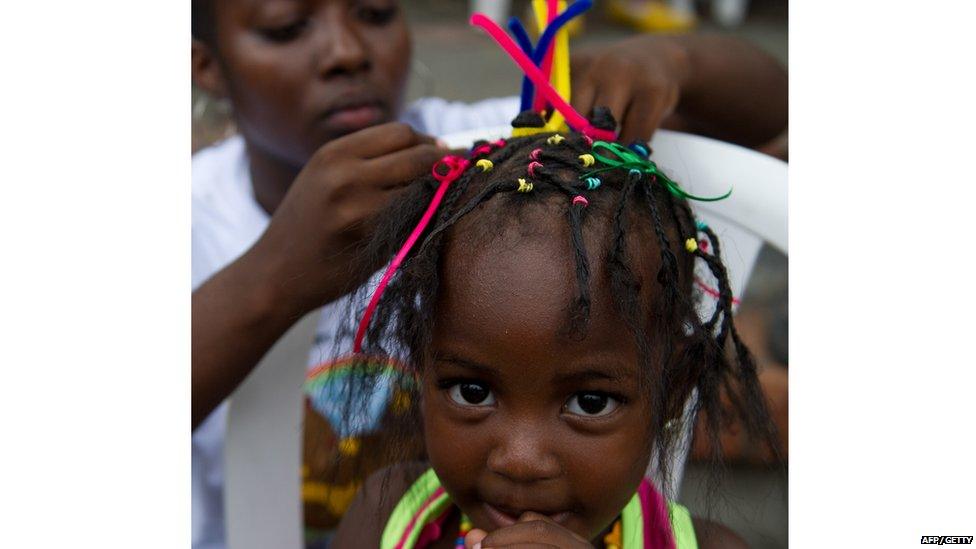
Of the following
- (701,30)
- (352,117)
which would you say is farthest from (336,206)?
(701,30)

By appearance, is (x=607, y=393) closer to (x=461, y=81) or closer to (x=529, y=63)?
(x=529, y=63)

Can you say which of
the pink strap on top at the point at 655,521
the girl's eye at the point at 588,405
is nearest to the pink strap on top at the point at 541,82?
the girl's eye at the point at 588,405

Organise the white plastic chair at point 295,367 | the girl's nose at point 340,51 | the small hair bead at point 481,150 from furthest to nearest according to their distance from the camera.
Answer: the girl's nose at point 340,51 → the white plastic chair at point 295,367 → the small hair bead at point 481,150

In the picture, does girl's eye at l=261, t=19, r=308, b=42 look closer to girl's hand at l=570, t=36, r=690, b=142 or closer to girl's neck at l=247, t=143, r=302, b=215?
girl's neck at l=247, t=143, r=302, b=215

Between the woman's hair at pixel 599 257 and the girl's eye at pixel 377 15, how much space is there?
54 cm

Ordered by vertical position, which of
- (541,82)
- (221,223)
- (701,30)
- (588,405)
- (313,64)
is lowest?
(588,405)

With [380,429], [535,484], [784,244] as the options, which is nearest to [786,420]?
[784,244]

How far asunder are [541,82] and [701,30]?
322 cm

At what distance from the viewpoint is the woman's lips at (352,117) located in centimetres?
148

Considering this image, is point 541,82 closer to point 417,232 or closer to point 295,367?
point 417,232

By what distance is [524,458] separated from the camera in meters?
0.90

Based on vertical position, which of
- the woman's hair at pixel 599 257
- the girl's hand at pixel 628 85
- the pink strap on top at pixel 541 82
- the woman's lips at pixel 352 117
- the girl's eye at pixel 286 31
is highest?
the girl's eye at pixel 286 31

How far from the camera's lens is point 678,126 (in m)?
1.55

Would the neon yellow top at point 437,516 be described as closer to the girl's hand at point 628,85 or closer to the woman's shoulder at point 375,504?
the woman's shoulder at point 375,504
